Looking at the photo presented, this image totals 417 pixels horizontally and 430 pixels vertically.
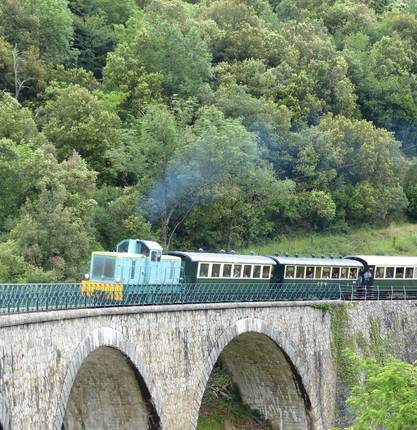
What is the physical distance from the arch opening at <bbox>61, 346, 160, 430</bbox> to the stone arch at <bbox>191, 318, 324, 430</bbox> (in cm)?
276

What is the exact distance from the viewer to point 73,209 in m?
55.2

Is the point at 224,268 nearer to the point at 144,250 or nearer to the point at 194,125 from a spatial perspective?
the point at 144,250

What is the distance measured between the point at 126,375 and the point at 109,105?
3671 centimetres

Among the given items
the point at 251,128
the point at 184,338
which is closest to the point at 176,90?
the point at 251,128

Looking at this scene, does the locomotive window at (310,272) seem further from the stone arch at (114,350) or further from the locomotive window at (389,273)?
the stone arch at (114,350)

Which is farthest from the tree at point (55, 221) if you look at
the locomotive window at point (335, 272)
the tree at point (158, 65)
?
the tree at point (158, 65)

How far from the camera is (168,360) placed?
39.7 meters

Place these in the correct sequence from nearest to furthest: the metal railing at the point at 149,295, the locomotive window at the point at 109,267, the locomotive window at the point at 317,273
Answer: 1. the metal railing at the point at 149,295
2. the locomotive window at the point at 109,267
3. the locomotive window at the point at 317,273

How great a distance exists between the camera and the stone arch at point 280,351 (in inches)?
1678

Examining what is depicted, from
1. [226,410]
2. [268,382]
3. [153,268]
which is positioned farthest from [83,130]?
[153,268]

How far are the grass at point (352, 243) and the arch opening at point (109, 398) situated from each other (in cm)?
3354

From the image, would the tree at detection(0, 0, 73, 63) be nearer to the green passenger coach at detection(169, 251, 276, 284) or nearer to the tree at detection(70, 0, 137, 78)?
the tree at detection(70, 0, 137, 78)

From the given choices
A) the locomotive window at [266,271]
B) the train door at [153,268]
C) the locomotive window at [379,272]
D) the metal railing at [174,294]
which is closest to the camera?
the metal railing at [174,294]

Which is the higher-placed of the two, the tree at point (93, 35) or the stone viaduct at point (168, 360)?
the tree at point (93, 35)
